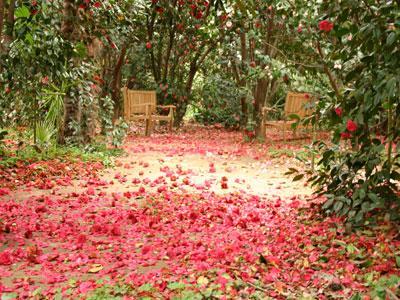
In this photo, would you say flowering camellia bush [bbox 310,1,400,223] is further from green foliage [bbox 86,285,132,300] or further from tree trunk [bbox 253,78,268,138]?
tree trunk [bbox 253,78,268,138]

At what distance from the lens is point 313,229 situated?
3.52 meters

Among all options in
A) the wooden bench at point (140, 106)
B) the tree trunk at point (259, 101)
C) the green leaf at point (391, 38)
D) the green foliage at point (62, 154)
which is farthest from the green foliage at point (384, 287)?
the wooden bench at point (140, 106)

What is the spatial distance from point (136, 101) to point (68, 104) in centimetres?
420

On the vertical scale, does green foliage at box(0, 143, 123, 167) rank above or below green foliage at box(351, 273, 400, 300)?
above

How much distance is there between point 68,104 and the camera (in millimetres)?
7113

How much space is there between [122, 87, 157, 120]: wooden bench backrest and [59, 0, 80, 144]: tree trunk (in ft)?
12.0

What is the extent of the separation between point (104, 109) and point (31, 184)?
332 cm

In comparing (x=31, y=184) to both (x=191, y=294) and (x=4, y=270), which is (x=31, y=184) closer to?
(x=4, y=270)

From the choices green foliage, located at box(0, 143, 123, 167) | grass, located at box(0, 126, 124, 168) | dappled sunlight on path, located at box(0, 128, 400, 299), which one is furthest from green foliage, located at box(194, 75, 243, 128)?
dappled sunlight on path, located at box(0, 128, 400, 299)

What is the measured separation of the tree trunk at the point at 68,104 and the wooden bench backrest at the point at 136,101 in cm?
365

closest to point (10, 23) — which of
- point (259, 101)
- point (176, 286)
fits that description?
point (176, 286)

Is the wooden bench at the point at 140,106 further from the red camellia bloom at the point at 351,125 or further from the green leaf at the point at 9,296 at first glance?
the green leaf at the point at 9,296

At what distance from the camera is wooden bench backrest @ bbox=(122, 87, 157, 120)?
432 inches

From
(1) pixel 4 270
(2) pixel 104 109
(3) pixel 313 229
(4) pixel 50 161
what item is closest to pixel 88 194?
(4) pixel 50 161
